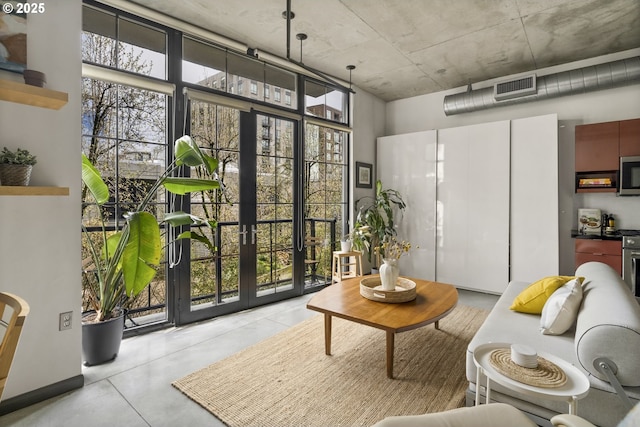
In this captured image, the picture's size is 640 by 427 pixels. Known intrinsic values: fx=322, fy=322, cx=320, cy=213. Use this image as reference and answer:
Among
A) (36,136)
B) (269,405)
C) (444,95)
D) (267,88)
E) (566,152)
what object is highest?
(444,95)

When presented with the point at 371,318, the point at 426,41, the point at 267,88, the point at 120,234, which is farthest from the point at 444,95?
the point at 120,234

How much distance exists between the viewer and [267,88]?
404 centimetres

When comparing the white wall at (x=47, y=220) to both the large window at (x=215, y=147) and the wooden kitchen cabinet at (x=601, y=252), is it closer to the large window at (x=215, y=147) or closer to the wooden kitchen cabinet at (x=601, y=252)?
the large window at (x=215, y=147)

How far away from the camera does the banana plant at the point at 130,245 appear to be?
223 cm

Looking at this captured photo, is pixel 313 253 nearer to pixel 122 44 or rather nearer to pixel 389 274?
pixel 389 274

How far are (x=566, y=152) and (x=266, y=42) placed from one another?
4.11 metres

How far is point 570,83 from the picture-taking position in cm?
404

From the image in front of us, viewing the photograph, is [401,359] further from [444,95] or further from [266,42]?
[444,95]

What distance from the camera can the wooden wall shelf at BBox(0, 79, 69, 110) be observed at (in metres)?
1.86

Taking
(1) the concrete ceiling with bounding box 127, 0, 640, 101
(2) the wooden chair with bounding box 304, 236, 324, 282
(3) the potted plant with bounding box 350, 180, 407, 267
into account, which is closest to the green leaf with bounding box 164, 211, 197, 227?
(1) the concrete ceiling with bounding box 127, 0, 640, 101

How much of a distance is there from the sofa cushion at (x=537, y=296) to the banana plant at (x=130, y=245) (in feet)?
8.62

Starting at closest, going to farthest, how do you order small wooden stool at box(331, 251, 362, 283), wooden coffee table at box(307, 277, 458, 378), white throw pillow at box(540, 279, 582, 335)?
white throw pillow at box(540, 279, 582, 335) < wooden coffee table at box(307, 277, 458, 378) < small wooden stool at box(331, 251, 362, 283)

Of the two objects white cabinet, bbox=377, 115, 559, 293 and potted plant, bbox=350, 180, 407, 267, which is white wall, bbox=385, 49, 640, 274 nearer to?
white cabinet, bbox=377, 115, 559, 293

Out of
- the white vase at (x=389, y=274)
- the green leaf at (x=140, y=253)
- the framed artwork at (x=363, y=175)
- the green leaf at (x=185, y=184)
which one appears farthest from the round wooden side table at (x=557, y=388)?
the framed artwork at (x=363, y=175)
